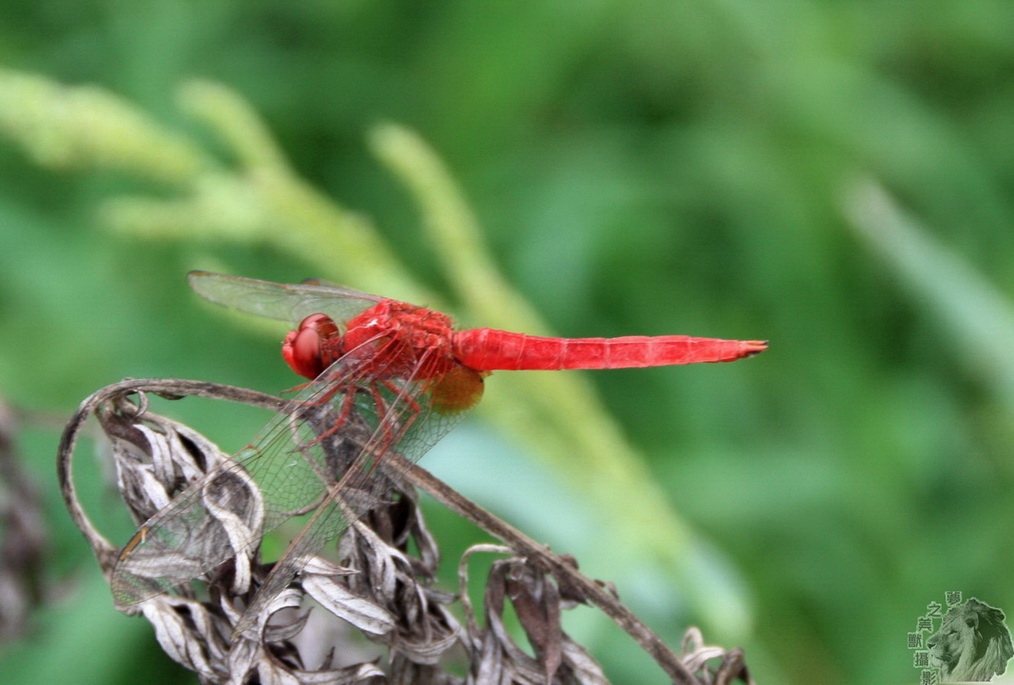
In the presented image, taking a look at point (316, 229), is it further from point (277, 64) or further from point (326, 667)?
point (277, 64)

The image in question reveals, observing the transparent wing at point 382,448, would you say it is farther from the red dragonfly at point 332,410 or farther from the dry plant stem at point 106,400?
the dry plant stem at point 106,400

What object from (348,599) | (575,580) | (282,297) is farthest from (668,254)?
(348,599)

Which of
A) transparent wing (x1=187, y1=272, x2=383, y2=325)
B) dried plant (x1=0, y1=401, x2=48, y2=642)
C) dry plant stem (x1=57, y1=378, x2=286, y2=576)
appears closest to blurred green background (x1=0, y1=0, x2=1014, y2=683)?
transparent wing (x1=187, y1=272, x2=383, y2=325)

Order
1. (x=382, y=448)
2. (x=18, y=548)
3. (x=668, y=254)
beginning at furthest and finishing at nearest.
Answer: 1. (x=668, y=254)
2. (x=18, y=548)
3. (x=382, y=448)

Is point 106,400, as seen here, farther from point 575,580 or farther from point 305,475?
point 575,580

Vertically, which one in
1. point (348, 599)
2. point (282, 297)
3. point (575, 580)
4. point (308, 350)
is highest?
point (282, 297)

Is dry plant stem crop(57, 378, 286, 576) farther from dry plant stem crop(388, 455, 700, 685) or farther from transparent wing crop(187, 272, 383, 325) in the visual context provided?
transparent wing crop(187, 272, 383, 325)
